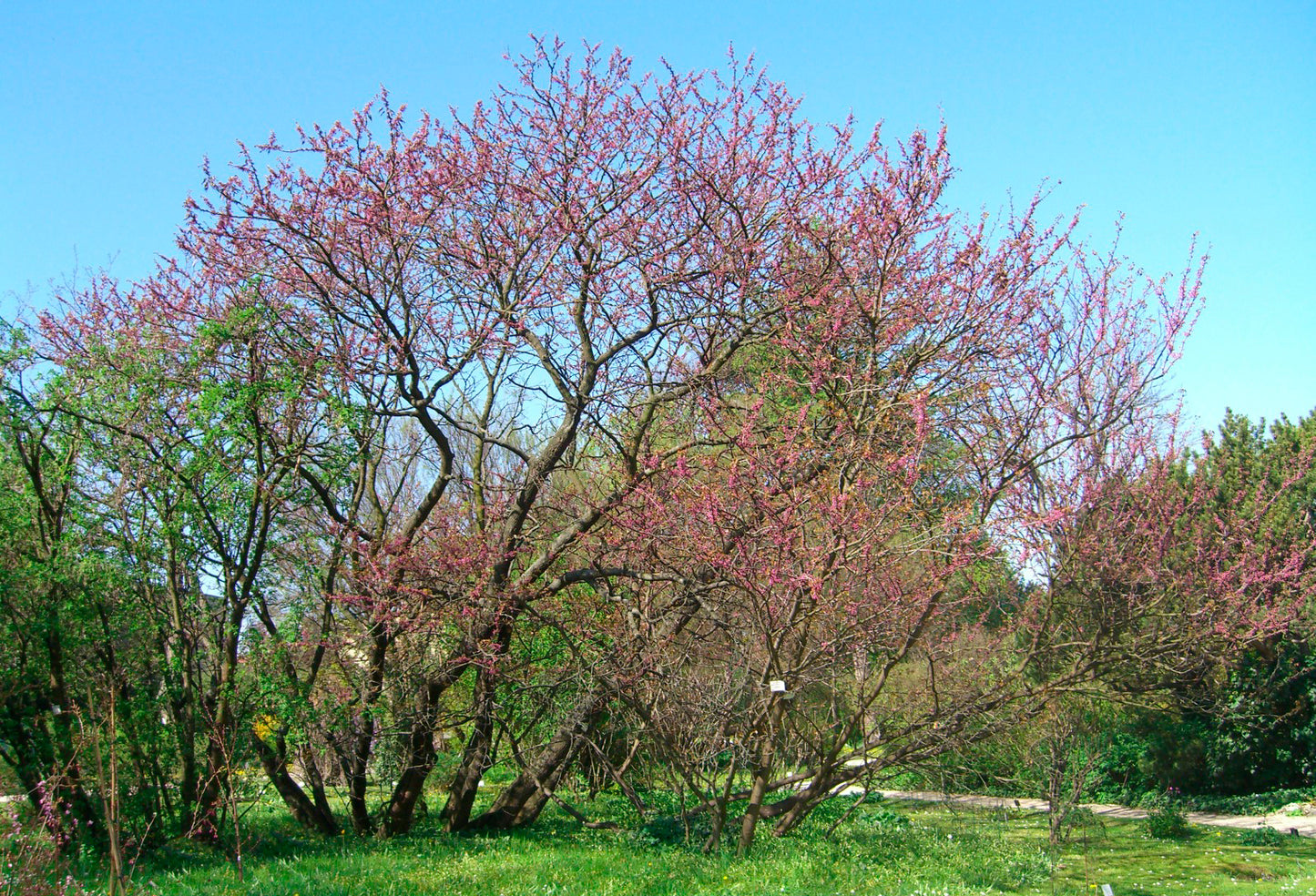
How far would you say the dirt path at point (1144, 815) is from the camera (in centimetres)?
1200

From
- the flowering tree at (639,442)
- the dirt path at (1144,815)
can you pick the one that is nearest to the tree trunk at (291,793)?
the flowering tree at (639,442)

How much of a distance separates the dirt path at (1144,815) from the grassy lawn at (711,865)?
4.07 feet

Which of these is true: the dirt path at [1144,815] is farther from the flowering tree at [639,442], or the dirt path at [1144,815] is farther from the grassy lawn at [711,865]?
the flowering tree at [639,442]

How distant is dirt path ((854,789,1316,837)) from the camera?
12003 millimetres

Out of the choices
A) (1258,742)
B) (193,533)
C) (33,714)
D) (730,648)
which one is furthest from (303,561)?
(1258,742)

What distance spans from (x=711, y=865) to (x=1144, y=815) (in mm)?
10605

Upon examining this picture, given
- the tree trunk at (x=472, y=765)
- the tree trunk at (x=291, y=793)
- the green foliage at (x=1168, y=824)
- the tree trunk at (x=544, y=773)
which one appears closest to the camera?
the tree trunk at (x=291, y=793)

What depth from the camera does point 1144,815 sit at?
14.3m

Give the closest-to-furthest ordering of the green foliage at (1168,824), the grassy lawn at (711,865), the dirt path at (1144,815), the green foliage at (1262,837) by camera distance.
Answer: the grassy lawn at (711,865) → the green foliage at (1262,837) → the green foliage at (1168,824) → the dirt path at (1144,815)

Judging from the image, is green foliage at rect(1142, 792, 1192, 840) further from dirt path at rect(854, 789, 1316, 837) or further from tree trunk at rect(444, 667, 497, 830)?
tree trunk at rect(444, 667, 497, 830)

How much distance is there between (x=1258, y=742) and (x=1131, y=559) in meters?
8.89

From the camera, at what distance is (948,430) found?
27.4 ft

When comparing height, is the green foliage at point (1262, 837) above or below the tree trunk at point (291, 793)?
below

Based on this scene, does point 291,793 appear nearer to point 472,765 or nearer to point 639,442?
point 472,765
